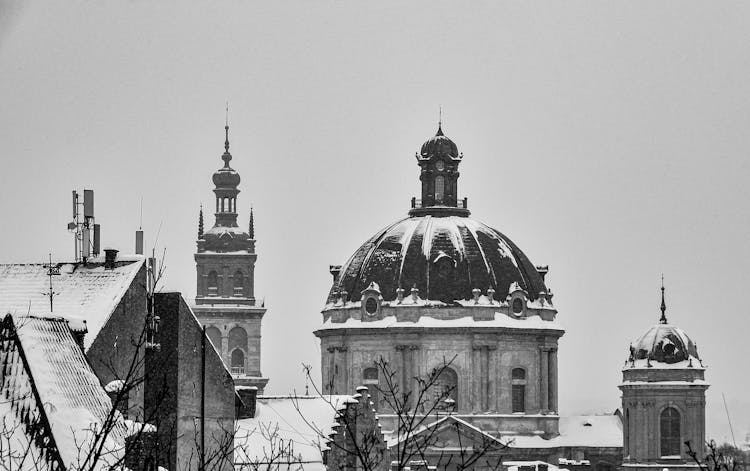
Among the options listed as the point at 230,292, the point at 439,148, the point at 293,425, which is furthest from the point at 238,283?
the point at 293,425

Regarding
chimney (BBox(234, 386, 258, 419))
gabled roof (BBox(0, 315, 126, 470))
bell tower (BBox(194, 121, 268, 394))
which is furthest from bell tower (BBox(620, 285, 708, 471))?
gabled roof (BBox(0, 315, 126, 470))

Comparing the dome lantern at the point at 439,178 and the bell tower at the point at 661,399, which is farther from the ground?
the dome lantern at the point at 439,178

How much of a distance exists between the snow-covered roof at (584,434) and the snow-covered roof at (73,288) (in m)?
95.7

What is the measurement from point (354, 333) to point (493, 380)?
26.9 feet

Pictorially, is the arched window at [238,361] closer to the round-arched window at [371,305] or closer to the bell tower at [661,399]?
the round-arched window at [371,305]

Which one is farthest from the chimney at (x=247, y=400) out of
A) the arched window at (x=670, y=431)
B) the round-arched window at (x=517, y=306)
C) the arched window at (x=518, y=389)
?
the arched window at (x=670, y=431)

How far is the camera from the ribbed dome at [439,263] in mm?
141875

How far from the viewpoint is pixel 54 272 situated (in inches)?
1766

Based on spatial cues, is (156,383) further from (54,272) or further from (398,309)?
(398,309)

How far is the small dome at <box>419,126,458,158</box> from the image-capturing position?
493 ft

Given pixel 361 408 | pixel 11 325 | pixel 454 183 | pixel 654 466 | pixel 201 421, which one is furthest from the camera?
pixel 454 183

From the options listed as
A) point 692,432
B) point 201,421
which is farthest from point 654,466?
point 201,421

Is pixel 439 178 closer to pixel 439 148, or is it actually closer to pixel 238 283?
pixel 439 148

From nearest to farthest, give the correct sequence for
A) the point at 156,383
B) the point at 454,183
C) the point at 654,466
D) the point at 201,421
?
the point at 156,383, the point at 201,421, the point at 654,466, the point at 454,183
